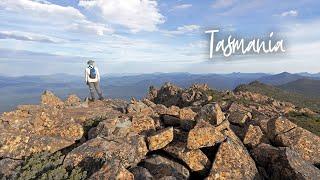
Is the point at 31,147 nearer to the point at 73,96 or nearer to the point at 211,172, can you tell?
the point at 211,172

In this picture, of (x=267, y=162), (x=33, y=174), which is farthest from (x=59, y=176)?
(x=267, y=162)

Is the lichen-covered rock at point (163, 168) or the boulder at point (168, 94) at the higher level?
the lichen-covered rock at point (163, 168)

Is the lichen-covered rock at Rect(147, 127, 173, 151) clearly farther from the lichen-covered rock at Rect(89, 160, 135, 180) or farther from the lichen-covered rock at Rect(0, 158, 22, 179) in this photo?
the lichen-covered rock at Rect(0, 158, 22, 179)

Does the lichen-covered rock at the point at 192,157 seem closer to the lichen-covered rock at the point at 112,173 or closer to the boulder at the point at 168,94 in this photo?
the lichen-covered rock at the point at 112,173

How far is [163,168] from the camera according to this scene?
57.6ft

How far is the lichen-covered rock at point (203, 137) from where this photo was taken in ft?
61.1

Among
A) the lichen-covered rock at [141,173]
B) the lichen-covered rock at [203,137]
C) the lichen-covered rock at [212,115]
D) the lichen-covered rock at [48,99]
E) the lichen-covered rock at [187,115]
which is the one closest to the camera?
the lichen-covered rock at [141,173]

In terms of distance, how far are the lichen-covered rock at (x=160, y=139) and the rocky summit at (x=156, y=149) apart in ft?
0.16

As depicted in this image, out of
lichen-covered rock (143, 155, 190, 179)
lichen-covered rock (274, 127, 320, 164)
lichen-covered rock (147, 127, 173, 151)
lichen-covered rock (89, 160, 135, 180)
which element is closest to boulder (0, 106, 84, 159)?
lichen-covered rock (147, 127, 173, 151)

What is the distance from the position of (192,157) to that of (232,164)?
2.06m

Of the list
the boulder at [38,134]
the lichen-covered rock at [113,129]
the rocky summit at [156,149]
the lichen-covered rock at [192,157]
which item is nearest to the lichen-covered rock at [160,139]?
the rocky summit at [156,149]

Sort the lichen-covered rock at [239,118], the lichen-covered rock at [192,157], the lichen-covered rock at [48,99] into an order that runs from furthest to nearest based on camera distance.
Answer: the lichen-covered rock at [48,99]
the lichen-covered rock at [239,118]
the lichen-covered rock at [192,157]

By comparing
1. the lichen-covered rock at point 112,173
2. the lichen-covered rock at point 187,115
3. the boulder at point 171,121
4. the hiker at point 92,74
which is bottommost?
the lichen-covered rock at point 112,173

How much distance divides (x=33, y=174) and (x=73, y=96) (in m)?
21.1
